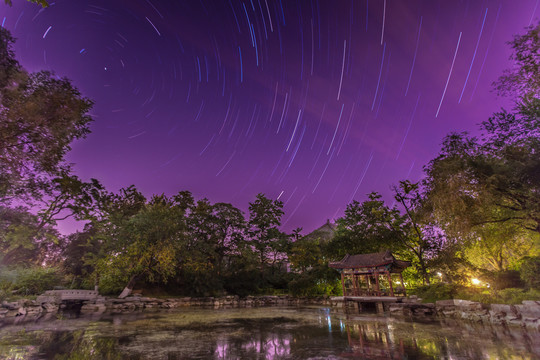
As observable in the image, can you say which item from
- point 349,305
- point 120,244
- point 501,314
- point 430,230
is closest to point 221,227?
point 120,244

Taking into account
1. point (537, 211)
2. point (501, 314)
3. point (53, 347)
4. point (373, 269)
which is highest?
point (537, 211)

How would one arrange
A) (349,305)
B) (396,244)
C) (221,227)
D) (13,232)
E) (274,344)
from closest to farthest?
(274,344) → (13,232) → (349,305) → (396,244) → (221,227)

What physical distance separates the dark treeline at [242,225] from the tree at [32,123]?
0.04 m

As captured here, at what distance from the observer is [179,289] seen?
25.2m

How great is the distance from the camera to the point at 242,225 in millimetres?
29656

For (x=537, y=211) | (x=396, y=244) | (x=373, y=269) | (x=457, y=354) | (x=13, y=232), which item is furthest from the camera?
(x=396, y=244)

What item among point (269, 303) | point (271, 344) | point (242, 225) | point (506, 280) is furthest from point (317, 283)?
point (271, 344)

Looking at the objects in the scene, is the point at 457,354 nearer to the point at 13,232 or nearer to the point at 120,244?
the point at 13,232

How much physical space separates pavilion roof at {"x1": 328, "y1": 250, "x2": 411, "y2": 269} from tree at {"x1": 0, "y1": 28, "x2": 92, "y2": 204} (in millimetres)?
19002

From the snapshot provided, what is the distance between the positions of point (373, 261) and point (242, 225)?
1588cm

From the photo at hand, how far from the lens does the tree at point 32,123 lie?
8.80 metres

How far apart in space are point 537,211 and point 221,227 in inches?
984

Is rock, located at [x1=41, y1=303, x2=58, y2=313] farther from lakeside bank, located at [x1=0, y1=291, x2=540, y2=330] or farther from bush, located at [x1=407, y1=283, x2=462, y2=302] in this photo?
bush, located at [x1=407, y1=283, x2=462, y2=302]

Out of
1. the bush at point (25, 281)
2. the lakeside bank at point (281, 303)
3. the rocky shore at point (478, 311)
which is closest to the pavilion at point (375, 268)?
the lakeside bank at point (281, 303)
